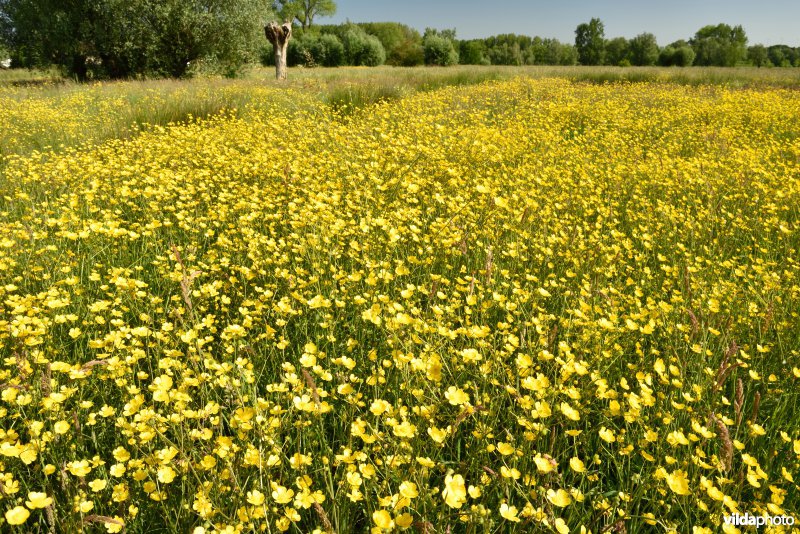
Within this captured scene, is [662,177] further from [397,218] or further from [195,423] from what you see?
[195,423]

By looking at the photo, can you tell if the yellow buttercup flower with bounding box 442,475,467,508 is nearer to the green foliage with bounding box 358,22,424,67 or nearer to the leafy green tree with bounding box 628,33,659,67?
the green foliage with bounding box 358,22,424,67

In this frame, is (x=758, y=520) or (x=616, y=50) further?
(x=616, y=50)

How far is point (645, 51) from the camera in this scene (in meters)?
64.8

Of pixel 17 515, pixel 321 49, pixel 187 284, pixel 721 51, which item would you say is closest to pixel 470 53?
pixel 321 49

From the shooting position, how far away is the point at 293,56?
165ft

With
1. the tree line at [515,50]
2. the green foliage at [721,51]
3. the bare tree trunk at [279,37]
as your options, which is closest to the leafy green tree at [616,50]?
the tree line at [515,50]

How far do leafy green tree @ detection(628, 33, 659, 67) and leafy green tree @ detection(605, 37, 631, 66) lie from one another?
4.67 ft

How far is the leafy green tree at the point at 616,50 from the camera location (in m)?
68.9

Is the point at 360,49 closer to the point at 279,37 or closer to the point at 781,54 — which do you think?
the point at 279,37

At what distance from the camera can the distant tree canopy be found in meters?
17.2

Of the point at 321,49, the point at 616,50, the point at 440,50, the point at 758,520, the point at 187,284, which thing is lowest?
the point at 758,520

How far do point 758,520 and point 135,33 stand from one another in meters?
21.4

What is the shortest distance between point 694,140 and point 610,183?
311 centimetres

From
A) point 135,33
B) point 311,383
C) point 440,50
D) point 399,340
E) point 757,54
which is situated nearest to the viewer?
point 311,383
